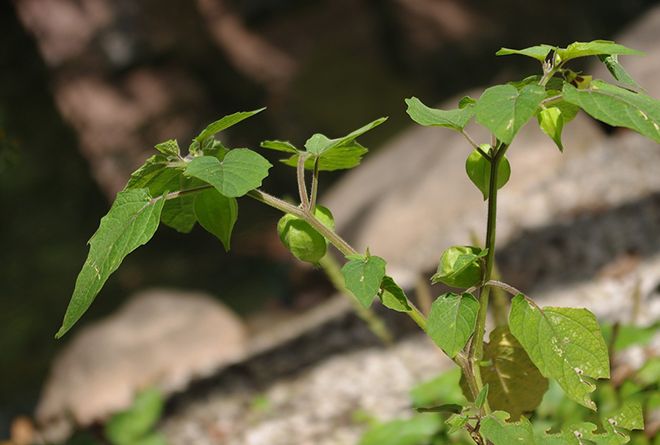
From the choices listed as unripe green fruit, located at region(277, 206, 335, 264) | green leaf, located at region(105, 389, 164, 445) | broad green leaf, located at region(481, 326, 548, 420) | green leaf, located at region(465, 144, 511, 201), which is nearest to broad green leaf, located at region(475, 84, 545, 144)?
green leaf, located at region(465, 144, 511, 201)

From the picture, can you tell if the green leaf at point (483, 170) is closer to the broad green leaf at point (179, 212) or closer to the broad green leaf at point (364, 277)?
the broad green leaf at point (364, 277)

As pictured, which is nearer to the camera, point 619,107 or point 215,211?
point 619,107

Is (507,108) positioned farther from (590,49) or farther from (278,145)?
(278,145)

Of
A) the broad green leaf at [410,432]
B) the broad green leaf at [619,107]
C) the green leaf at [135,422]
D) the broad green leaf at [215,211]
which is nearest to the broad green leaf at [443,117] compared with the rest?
the broad green leaf at [619,107]

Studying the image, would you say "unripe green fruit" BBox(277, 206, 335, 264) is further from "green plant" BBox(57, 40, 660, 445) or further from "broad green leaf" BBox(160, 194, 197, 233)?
"broad green leaf" BBox(160, 194, 197, 233)

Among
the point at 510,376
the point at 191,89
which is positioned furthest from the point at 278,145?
the point at 191,89

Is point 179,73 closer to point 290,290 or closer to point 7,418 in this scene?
point 290,290
